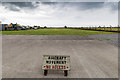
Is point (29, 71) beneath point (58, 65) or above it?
beneath

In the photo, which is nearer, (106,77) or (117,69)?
(106,77)

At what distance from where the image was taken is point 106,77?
12.1 ft

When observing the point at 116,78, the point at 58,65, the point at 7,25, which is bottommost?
the point at 116,78

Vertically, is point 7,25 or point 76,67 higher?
point 7,25

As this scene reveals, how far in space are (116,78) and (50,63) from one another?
3228 mm

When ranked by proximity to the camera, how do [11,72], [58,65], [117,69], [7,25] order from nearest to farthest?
[58,65], [11,72], [117,69], [7,25]

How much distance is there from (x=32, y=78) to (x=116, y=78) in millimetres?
3962

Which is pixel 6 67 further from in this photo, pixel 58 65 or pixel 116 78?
pixel 116 78

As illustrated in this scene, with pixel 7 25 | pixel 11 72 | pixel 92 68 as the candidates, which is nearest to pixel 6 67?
pixel 11 72

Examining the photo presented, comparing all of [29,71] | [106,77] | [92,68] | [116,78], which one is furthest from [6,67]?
[116,78]

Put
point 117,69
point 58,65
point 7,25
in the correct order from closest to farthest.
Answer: point 58,65 → point 117,69 → point 7,25

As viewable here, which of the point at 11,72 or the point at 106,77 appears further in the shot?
the point at 11,72

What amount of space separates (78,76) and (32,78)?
7.12ft

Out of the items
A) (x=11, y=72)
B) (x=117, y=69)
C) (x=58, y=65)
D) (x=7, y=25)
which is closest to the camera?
(x=58, y=65)
